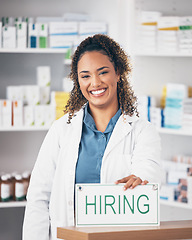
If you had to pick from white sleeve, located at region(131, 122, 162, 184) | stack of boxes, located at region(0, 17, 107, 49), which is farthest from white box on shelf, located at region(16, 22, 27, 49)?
white sleeve, located at region(131, 122, 162, 184)

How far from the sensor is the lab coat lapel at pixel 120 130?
5.29 feet

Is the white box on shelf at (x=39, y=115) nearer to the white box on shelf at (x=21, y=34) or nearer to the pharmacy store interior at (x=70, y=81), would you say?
the pharmacy store interior at (x=70, y=81)

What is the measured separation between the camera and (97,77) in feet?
5.26

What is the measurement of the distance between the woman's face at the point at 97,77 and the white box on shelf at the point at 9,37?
1396mm

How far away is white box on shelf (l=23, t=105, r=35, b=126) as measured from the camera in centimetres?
291

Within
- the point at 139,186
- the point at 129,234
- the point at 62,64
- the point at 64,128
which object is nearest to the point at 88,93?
the point at 64,128

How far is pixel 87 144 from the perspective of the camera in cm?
167

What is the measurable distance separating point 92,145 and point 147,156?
24 centimetres

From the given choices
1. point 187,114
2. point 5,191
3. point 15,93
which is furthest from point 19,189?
point 187,114

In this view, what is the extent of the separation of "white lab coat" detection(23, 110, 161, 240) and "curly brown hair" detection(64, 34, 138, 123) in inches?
3.3

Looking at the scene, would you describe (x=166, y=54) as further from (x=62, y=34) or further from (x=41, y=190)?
(x=41, y=190)

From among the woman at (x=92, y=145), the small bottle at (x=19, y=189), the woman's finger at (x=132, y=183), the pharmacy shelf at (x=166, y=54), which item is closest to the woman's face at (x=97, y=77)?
the woman at (x=92, y=145)

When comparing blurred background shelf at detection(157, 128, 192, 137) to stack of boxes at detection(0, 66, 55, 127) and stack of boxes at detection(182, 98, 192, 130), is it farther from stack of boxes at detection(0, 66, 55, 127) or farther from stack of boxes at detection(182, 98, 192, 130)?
stack of boxes at detection(0, 66, 55, 127)

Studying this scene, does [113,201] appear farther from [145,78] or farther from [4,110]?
[145,78]
